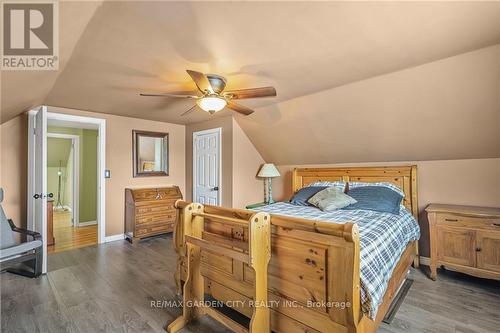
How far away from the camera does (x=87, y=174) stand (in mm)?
5355

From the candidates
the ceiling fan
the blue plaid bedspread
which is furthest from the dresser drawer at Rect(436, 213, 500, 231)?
the ceiling fan

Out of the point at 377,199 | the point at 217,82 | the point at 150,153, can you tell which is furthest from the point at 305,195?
the point at 150,153

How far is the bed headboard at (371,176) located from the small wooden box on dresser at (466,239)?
407 millimetres

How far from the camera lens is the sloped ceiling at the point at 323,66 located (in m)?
1.55

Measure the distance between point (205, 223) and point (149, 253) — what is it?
1.96 metres

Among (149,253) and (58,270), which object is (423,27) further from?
(58,270)

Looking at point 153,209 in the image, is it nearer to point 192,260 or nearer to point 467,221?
point 192,260

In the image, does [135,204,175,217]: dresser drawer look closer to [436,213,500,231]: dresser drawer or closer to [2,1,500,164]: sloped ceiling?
[2,1,500,164]: sloped ceiling

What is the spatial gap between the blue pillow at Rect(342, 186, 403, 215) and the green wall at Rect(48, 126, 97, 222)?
531 cm

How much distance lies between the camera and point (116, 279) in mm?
2773

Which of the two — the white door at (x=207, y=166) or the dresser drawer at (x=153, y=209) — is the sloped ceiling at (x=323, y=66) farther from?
the dresser drawer at (x=153, y=209)

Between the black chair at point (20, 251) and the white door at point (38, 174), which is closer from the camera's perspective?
the black chair at point (20, 251)

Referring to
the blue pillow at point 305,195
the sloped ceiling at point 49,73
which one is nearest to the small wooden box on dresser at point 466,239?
the blue pillow at point 305,195

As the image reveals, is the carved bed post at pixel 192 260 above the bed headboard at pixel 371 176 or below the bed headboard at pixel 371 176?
below
